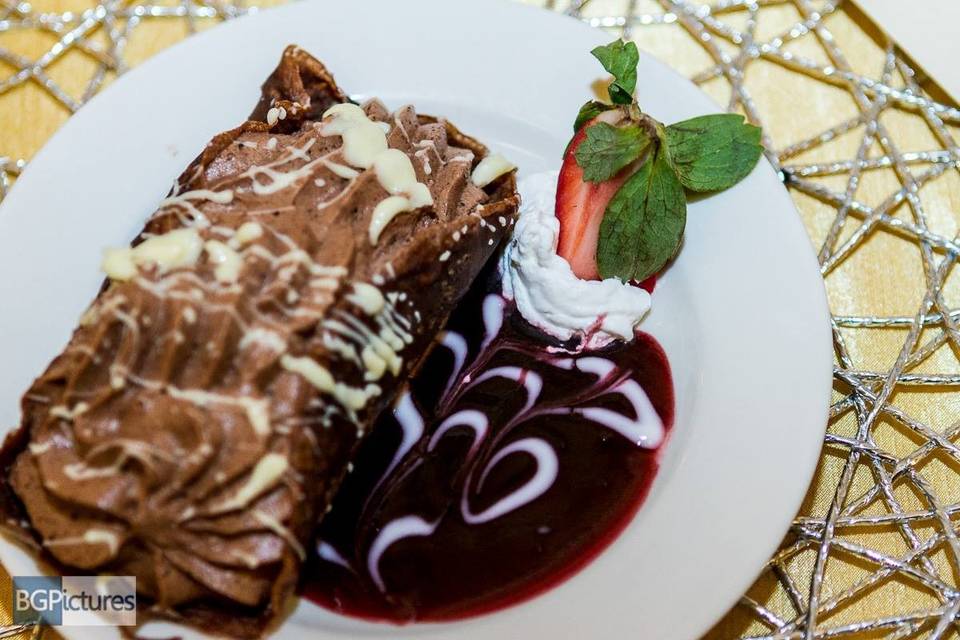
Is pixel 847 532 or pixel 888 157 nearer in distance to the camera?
pixel 847 532

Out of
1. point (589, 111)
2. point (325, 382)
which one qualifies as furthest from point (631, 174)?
point (325, 382)

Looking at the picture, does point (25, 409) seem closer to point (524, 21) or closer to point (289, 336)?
point (289, 336)

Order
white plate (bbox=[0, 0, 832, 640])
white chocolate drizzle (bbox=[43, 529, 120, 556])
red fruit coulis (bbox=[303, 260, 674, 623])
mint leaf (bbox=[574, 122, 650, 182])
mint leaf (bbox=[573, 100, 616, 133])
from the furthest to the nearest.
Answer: mint leaf (bbox=[573, 100, 616, 133]) < mint leaf (bbox=[574, 122, 650, 182]) < red fruit coulis (bbox=[303, 260, 674, 623]) < white plate (bbox=[0, 0, 832, 640]) < white chocolate drizzle (bbox=[43, 529, 120, 556])

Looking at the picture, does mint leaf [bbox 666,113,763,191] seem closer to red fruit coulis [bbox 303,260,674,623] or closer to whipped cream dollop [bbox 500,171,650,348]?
whipped cream dollop [bbox 500,171,650,348]

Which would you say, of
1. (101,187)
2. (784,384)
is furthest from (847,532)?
(101,187)

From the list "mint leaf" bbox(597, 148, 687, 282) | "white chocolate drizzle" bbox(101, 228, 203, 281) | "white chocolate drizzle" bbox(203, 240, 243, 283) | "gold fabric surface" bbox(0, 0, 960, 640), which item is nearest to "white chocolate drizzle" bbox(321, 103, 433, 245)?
"white chocolate drizzle" bbox(203, 240, 243, 283)

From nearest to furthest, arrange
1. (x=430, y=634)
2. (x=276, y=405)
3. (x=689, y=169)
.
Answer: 1. (x=276, y=405)
2. (x=430, y=634)
3. (x=689, y=169)

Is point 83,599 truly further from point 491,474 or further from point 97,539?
point 491,474

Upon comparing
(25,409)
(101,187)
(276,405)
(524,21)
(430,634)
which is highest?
(524,21)
